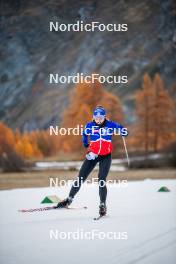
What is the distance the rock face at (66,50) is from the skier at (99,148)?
1.43 feet

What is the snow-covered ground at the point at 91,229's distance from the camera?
5258 millimetres

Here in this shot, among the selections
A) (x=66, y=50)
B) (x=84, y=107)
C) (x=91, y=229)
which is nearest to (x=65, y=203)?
(x=91, y=229)

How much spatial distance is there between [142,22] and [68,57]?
1053 millimetres

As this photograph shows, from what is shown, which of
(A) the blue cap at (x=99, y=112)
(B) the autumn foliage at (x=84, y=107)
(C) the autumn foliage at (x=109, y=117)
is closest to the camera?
(A) the blue cap at (x=99, y=112)

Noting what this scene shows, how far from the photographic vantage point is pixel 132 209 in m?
7.20

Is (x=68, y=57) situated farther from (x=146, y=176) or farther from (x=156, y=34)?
(x=146, y=176)

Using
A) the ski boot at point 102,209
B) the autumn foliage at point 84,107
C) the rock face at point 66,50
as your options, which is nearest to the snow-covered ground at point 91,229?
the ski boot at point 102,209

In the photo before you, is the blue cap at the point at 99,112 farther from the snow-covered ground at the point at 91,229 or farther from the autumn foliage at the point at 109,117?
the snow-covered ground at the point at 91,229

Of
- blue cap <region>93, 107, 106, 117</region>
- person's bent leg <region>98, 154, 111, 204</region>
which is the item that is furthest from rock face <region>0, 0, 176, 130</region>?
person's bent leg <region>98, 154, 111, 204</region>

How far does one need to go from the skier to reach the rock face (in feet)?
1.43

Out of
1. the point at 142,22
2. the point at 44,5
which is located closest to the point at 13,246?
the point at 44,5

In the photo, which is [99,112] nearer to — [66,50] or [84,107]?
[84,107]

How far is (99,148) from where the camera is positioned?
22.2 feet

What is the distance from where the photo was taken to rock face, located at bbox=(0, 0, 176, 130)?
675 centimetres
